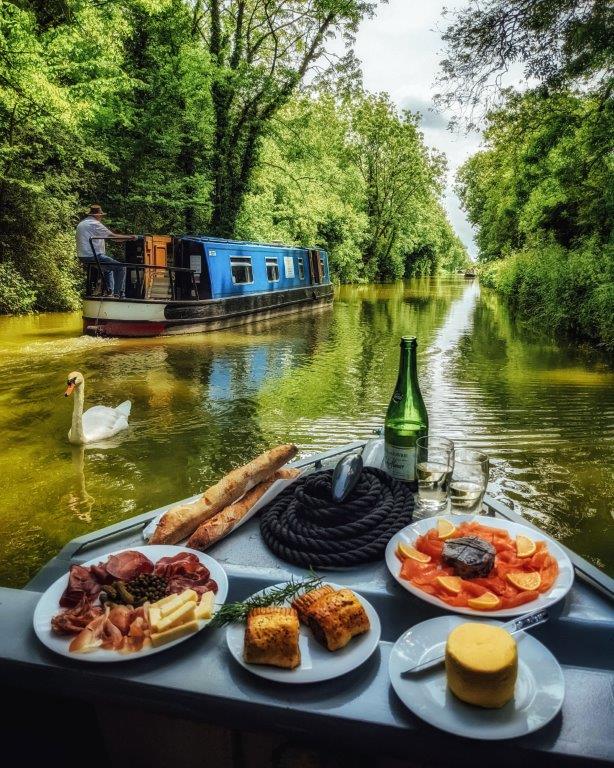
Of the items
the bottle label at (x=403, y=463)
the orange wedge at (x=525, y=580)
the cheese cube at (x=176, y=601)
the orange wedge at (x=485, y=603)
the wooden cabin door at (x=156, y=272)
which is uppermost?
the wooden cabin door at (x=156, y=272)

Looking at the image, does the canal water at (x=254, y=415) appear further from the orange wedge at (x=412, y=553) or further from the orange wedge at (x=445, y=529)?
the orange wedge at (x=412, y=553)

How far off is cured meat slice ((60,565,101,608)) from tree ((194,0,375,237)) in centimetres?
2215

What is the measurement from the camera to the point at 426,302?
93.7 ft

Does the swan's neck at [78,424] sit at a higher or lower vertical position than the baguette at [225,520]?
lower

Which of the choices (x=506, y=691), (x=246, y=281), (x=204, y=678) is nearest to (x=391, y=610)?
(x=506, y=691)

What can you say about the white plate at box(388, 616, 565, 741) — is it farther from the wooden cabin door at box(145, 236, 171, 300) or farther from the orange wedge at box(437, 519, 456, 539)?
the wooden cabin door at box(145, 236, 171, 300)

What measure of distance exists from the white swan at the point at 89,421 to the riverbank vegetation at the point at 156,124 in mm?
10487

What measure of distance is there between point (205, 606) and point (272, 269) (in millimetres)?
18464

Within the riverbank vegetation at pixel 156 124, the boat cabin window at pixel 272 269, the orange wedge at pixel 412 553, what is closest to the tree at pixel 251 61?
the riverbank vegetation at pixel 156 124

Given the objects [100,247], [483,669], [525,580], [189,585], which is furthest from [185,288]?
[483,669]

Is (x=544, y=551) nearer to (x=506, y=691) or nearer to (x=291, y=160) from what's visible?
(x=506, y=691)

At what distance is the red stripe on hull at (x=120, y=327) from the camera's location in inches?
538

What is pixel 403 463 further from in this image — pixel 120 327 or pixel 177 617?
pixel 120 327

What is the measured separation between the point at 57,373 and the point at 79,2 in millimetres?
11322
